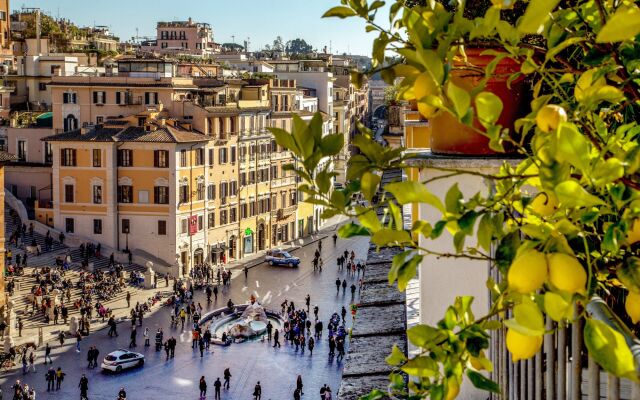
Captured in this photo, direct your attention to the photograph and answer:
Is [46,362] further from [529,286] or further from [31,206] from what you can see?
[529,286]

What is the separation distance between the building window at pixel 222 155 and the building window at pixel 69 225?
6.71 m

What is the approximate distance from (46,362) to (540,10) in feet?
86.9

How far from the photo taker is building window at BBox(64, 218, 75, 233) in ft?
126

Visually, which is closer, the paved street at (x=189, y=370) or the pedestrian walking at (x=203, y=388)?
the pedestrian walking at (x=203, y=388)

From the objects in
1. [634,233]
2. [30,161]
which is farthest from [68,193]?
[634,233]

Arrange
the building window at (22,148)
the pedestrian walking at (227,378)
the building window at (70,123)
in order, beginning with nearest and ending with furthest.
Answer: the pedestrian walking at (227,378) < the building window at (70,123) < the building window at (22,148)

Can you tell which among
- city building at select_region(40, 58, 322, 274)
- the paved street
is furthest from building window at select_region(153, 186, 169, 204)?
the paved street

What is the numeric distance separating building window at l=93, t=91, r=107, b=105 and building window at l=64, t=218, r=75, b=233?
582 cm

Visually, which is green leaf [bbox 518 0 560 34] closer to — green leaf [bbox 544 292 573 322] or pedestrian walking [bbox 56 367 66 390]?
green leaf [bbox 544 292 573 322]

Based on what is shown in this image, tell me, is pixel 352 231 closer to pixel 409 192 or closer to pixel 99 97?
pixel 409 192

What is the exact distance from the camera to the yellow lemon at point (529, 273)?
3.26ft

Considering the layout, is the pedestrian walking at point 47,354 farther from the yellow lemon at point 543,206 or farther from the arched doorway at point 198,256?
the yellow lemon at point 543,206

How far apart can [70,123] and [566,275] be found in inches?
1689

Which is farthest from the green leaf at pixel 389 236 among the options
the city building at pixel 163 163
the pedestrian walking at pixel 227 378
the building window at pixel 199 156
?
the building window at pixel 199 156
